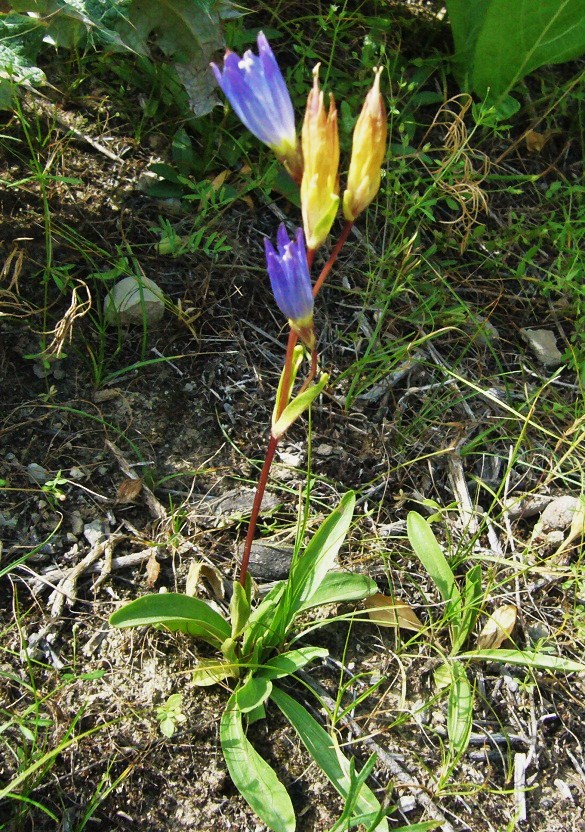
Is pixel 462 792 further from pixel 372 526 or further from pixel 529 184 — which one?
pixel 529 184

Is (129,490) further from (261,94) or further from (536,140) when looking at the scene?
(536,140)

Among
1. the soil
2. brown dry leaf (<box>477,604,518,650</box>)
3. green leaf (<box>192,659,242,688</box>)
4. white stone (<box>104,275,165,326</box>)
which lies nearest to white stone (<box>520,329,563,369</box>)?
the soil

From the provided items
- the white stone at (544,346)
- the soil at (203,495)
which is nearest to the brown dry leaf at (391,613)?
the soil at (203,495)

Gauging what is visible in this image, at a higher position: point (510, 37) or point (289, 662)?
point (510, 37)

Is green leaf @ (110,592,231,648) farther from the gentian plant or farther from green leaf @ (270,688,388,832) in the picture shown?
green leaf @ (270,688,388,832)

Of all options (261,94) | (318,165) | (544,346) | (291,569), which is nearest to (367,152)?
(318,165)

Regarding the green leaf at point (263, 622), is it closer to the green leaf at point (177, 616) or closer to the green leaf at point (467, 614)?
the green leaf at point (177, 616)
